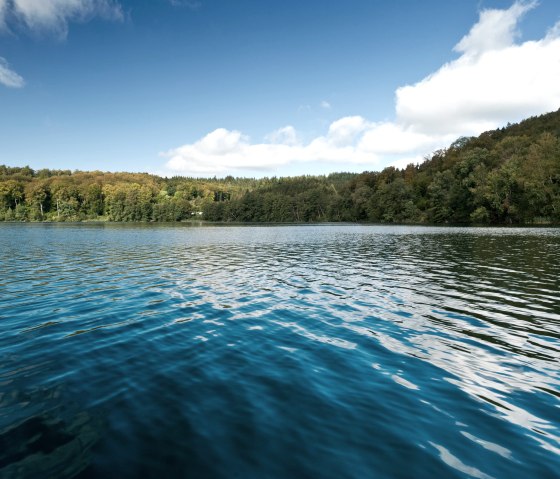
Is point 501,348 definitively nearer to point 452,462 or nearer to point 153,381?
point 452,462

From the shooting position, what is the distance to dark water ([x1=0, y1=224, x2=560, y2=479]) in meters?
5.79

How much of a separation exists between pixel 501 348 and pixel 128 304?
15573 millimetres

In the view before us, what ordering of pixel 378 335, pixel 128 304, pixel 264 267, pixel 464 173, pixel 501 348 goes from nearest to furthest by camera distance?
pixel 501 348 → pixel 378 335 → pixel 128 304 → pixel 264 267 → pixel 464 173

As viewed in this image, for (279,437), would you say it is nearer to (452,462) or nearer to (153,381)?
(452,462)

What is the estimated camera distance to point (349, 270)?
2752cm

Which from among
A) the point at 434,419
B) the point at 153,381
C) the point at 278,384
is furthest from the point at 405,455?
the point at 153,381

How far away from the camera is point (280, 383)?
8703mm

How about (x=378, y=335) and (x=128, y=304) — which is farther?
(x=128, y=304)

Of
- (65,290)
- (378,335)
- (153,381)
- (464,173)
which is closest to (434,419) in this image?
(378,335)

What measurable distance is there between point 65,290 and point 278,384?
16443mm

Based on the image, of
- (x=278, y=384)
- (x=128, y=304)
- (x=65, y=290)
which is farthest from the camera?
(x=65, y=290)

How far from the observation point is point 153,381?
8.66 meters

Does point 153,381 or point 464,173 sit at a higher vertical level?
point 464,173

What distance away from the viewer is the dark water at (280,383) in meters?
5.79
